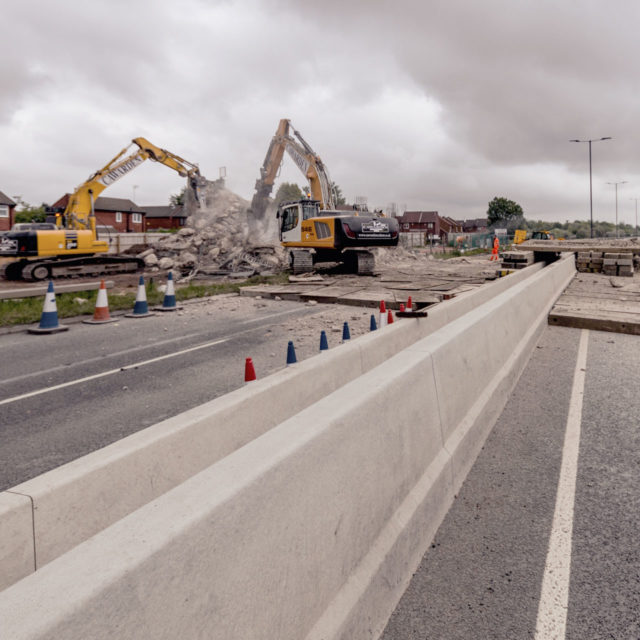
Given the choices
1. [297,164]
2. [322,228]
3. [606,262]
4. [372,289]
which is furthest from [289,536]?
[297,164]

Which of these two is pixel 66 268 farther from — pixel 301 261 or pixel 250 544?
pixel 250 544

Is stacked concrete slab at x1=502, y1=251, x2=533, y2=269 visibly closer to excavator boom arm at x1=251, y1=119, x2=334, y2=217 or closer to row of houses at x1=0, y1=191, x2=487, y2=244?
excavator boom arm at x1=251, y1=119, x2=334, y2=217

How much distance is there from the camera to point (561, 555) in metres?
2.88

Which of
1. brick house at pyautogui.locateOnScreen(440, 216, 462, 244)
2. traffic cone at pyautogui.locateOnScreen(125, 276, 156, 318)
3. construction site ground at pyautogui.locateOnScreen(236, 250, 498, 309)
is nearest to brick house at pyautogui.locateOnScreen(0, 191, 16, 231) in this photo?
construction site ground at pyautogui.locateOnScreen(236, 250, 498, 309)

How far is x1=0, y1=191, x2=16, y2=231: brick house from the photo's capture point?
58.8m

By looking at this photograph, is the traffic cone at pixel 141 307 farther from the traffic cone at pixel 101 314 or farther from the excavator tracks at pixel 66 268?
the excavator tracks at pixel 66 268

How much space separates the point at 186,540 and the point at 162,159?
27647 mm

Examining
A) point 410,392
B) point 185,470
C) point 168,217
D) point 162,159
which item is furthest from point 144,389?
point 168,217

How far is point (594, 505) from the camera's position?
3406mm

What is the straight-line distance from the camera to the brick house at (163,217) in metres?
91.5

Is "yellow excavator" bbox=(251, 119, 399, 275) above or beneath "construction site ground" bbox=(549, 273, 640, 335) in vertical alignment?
above

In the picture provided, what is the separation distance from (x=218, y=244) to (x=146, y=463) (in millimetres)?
27022

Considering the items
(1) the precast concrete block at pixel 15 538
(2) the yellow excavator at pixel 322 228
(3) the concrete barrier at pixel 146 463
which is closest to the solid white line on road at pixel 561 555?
(3) the concrete barrier at pixel 146 463

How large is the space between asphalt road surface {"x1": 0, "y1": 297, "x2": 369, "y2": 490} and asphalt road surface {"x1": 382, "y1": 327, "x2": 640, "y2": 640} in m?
3.25
